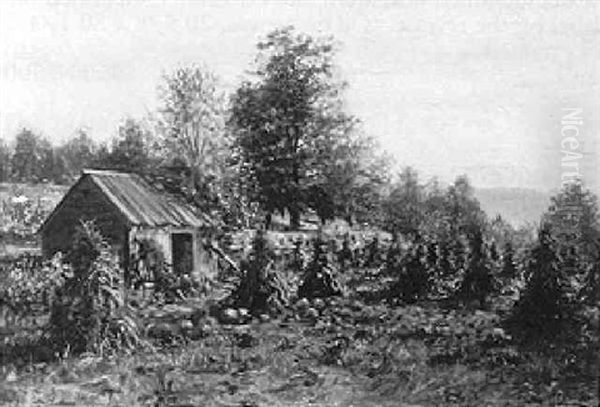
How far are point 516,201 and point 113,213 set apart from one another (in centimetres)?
528

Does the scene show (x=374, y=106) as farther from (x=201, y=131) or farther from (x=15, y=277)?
(x=15, y=277)

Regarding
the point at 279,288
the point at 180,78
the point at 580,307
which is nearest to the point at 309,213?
the point at 279,288

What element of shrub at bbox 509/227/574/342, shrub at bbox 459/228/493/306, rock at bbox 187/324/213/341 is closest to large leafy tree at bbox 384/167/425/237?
shrub at bbox 459/228/493/306

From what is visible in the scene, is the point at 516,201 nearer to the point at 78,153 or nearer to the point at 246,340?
A: the point at 246,340

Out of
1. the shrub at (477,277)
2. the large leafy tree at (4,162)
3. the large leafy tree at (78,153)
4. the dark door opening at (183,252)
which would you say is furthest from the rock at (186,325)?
the shrub at (477,277)

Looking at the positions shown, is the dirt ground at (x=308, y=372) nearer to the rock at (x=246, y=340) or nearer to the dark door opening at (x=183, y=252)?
the rock at (x=246, y=340)

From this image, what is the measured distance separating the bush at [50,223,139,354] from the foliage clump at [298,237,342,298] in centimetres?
356

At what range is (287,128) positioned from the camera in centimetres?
914

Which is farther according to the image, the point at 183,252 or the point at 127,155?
the point at 183,252

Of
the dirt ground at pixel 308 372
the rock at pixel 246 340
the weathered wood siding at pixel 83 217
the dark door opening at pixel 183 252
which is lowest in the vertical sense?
the dirt ground at pixel 308 372

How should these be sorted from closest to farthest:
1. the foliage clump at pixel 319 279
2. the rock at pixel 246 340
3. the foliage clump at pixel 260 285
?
1. the rock at pixel 246 340
2. the foliage clump at pixel 260 285
3. the foliage clump at pixel 319 279

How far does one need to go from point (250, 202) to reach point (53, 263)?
276 cm

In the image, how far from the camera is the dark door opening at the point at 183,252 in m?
11.8

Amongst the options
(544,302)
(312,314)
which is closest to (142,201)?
(312,314)
